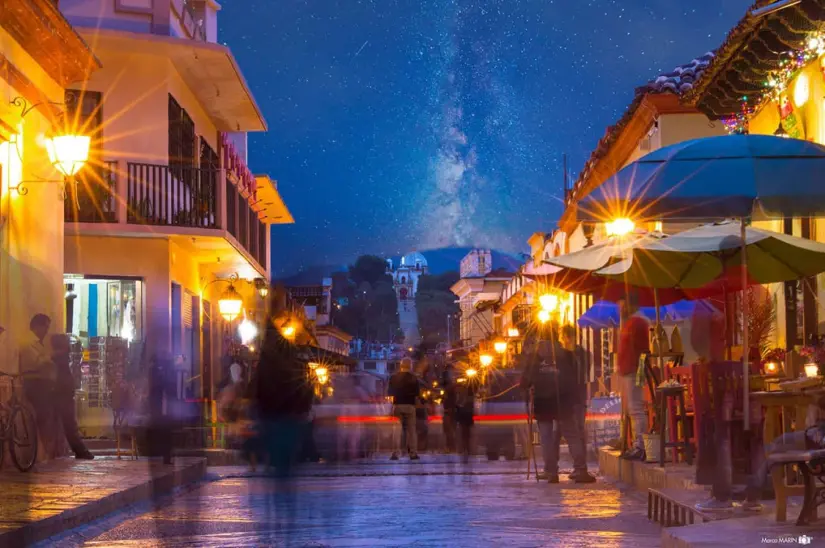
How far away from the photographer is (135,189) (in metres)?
24.3

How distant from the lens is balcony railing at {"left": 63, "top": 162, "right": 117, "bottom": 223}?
2375 cm

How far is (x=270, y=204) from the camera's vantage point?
1619 inches

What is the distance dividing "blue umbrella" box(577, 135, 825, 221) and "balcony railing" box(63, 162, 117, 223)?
49.0 feet

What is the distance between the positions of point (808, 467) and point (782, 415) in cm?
358

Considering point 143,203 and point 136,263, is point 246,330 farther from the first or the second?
point 143,203

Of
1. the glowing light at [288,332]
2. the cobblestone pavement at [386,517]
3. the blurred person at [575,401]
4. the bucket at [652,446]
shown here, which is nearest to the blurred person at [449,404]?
the blurred person at [575,401]

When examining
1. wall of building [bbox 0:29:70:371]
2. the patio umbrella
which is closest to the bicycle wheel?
wall of building [bbox 0:29:70:371]

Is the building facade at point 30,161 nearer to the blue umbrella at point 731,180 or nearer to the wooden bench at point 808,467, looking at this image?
the blue umbrella at point 731,180

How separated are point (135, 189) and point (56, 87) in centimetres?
537

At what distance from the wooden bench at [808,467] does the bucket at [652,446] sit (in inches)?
229

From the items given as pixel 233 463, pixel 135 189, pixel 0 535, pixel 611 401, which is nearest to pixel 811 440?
pixel 0 535

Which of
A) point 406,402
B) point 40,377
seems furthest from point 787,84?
point 40,377

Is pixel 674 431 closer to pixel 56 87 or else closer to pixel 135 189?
pixel 56 87

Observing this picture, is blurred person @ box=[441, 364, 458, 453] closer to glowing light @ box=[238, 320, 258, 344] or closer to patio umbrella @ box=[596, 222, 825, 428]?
patio umbrella @ box=[596, 222, 825, 428]
